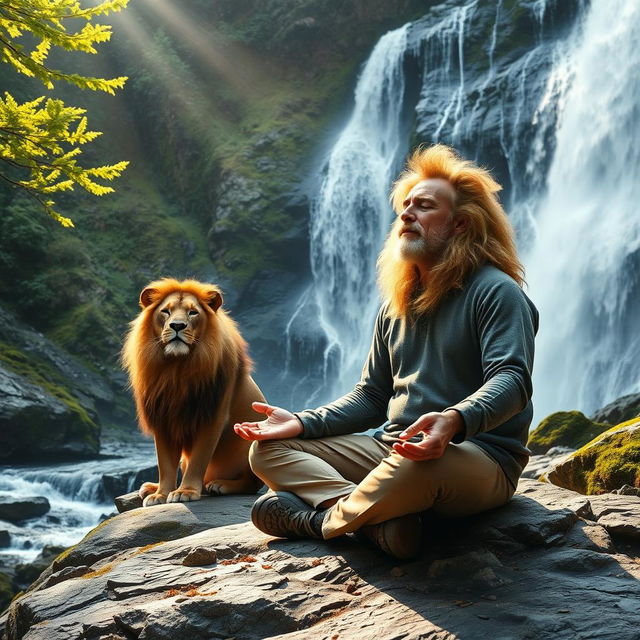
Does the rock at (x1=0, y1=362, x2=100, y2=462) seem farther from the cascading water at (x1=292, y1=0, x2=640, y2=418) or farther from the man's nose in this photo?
the man's nose

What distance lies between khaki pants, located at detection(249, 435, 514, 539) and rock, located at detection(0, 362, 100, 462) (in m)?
13.4

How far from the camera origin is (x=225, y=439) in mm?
5516

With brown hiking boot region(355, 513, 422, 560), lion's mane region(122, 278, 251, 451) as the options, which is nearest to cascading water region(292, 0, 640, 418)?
lion's mane region(122, 278, 251, 451)

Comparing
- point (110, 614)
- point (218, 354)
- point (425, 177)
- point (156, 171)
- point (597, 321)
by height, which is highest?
point (156, 171)

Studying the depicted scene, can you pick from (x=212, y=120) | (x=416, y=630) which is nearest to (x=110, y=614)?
(x=416, y=630)

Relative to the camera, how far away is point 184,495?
526 centimetres

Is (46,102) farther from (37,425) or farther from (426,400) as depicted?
(37,425)

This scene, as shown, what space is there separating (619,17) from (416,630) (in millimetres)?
19977

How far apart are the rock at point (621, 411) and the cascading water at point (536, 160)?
4308 millimetres

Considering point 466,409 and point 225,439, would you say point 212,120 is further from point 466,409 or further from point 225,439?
point 466,409

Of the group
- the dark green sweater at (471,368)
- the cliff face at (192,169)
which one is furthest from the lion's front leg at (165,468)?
the cliff face at (192,169)

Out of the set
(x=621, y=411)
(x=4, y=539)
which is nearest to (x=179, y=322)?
(x=621, y=411)

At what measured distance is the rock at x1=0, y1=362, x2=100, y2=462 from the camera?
15.8 m

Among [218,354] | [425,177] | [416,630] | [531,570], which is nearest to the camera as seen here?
[416,630]
